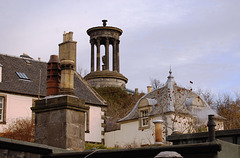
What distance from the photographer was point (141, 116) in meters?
33.4

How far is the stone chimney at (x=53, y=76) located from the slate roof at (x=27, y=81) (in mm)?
15895

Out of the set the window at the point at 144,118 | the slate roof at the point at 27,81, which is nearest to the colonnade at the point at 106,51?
the slate roof at the point at 27,81

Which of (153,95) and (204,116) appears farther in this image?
(153,95)

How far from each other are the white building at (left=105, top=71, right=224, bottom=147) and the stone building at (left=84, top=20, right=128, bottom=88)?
16.3m

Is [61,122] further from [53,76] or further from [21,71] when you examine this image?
[21,71]

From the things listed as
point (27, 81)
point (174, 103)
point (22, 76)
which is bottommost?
point (174, 103)

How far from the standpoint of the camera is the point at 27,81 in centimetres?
3108

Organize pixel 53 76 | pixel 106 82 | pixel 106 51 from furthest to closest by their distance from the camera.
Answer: pixel 106 51
pixel 106 82
pixel 53 76

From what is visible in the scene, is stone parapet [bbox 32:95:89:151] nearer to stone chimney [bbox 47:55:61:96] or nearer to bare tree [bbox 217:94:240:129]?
stone chimney [bbox 47:55:61:96]

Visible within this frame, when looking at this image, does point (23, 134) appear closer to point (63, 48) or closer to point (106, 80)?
point (63, 48)

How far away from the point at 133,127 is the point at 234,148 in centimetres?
2240

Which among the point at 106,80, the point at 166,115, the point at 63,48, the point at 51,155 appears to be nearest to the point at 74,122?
the point at 51,155

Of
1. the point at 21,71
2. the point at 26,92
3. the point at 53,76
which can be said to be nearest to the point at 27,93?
the point at 26,92

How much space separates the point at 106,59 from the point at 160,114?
2248 centimetres
